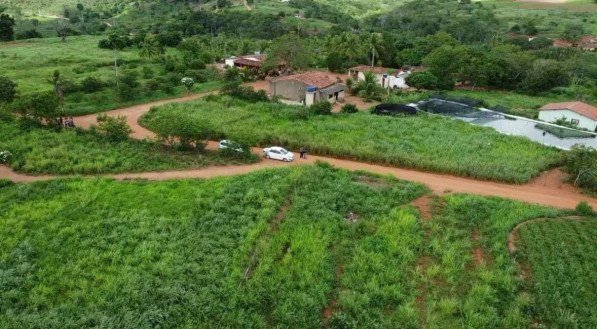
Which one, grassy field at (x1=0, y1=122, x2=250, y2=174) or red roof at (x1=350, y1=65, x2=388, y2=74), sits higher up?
red roof at (x1=350, y1=65, x2=388, y2=74)

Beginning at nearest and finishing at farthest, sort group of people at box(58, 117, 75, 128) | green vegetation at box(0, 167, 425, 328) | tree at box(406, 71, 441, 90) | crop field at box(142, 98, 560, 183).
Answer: green vegetation at box(0, 167, 425, 328) < crop field at box(142, 98, 560, 183) < group of people at box(58, 117, 75, 128) < tree at box(406, 71, 441, 90)

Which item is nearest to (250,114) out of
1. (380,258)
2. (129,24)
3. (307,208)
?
(307,208)

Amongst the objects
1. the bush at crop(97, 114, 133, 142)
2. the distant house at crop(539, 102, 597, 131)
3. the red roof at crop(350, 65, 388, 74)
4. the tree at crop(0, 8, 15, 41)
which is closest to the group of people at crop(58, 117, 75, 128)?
the bush at crop(97, 114, 133, 142)

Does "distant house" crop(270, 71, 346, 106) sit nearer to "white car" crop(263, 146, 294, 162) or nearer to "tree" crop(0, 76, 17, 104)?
"white car" crop(263, 146, 294, 162)

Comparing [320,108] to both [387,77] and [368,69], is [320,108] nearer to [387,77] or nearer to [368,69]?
[387,77]

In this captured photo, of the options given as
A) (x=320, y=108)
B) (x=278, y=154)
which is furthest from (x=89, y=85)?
(x=278, y=154)

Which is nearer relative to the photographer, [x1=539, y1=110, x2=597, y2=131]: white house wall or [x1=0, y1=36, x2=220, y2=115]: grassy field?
[x1=539, y1=110, x2=597, y2=131]: white house wall
